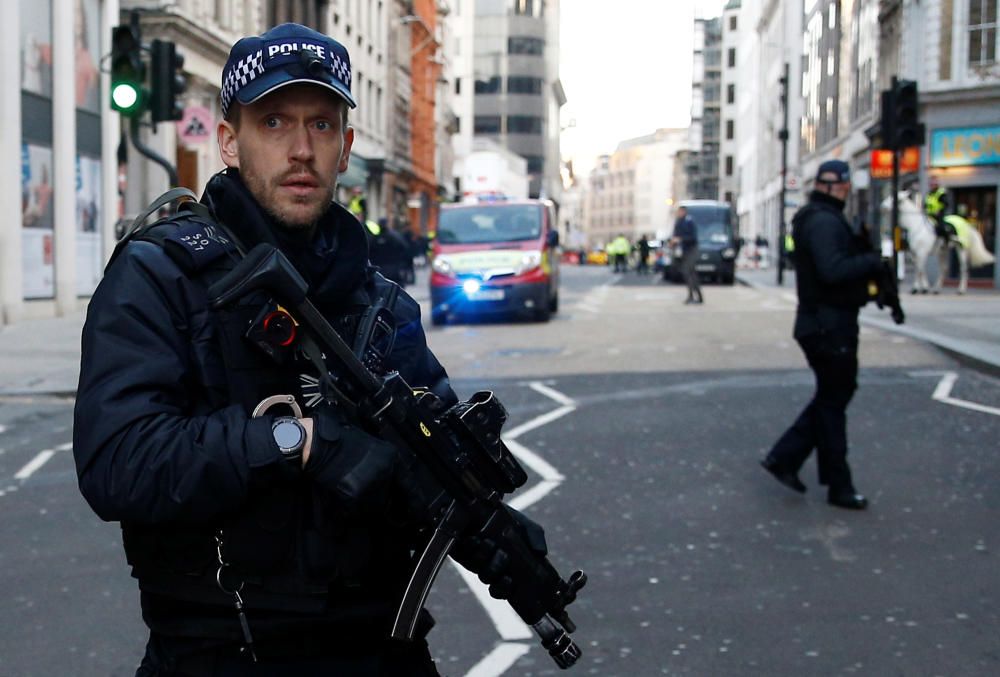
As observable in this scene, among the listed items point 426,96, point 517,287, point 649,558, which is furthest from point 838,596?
point 426,96

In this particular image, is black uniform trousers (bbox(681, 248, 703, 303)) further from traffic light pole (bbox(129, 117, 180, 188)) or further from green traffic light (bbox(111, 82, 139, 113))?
green traffic light (bbox(111, 82, 139, 113))

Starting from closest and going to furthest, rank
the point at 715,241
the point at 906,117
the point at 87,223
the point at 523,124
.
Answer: the point at 906,117 → the point at 87,223 → the point at 715,241 → the point at 523,124

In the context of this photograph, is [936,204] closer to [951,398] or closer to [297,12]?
[951,398]

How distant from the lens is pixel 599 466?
7910 millimetres

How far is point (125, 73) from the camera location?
39.4ft

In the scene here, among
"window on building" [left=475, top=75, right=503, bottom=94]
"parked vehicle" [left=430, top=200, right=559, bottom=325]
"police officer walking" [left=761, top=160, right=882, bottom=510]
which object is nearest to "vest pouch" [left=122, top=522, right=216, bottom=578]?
"police officer walking" [left=761, top=160, right=882, bottom=510]

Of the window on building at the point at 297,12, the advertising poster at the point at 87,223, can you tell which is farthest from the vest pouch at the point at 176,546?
the window on building at the point at 297,12

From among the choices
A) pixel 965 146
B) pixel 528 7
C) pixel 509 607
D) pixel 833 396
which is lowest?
pixel 509 607

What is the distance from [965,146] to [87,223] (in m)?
21.9

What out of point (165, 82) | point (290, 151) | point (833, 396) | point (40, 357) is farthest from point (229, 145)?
point (40, 357)

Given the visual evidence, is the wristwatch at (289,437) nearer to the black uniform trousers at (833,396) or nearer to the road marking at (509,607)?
the road marking at (509,607)

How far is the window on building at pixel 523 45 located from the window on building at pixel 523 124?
5.98 meters

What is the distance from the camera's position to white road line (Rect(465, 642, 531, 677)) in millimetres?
4262

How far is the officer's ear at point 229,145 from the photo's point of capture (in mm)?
2215
